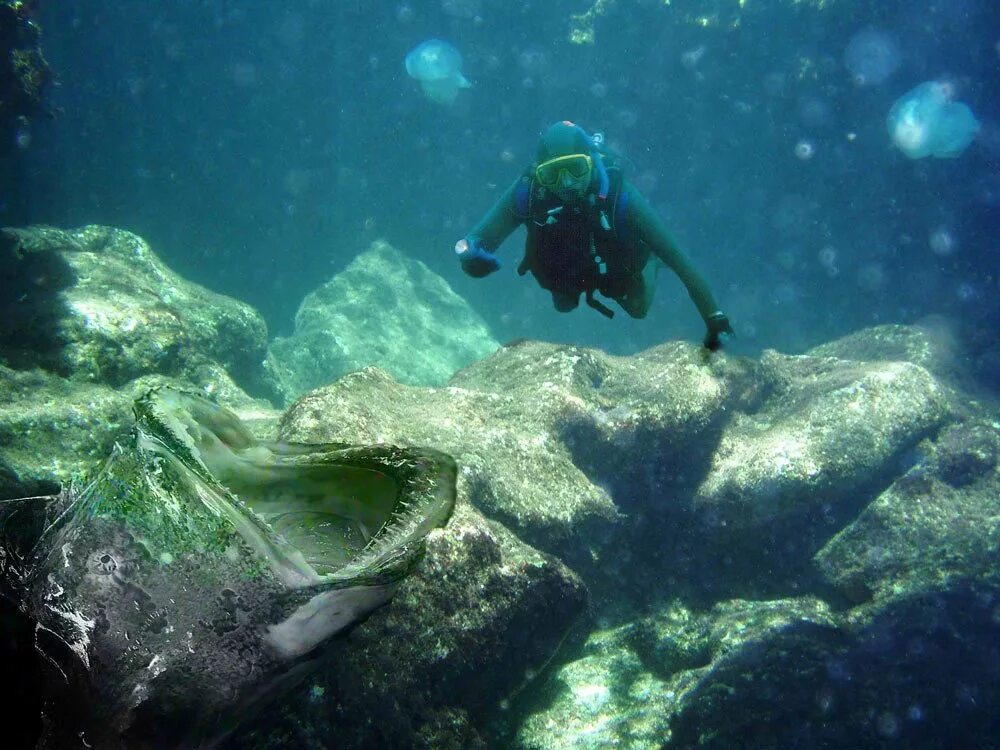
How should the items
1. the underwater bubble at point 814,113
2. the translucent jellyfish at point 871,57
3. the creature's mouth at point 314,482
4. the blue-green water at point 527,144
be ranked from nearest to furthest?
the creature's mouth at point 314,482, the translucent jellyfish at point 871,57, the blue-green water at point 527,144, the underwater bubble at point 814,113

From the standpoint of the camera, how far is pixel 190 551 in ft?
4.63

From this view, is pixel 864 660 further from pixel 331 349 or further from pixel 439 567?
pixel 331 349

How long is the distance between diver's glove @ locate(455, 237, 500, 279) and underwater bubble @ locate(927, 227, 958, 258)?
12.9 m

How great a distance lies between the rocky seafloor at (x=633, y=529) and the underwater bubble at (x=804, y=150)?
868cm

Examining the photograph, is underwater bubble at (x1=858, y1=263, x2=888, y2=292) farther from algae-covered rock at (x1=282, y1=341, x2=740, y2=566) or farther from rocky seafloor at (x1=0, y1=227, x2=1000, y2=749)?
algae-covered rock at (x1=282, y1=341, x2=740, y2=566)

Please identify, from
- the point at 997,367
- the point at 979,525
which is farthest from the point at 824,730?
the point at 997,367

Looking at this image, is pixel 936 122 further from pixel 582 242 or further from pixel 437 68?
pixel 437 68

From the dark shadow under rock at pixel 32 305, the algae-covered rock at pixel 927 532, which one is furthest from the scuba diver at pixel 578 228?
the dark shadow under rock at pixel 32 305

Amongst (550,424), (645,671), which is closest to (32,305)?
(550,424)

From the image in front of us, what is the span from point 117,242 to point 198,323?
7.44 ft

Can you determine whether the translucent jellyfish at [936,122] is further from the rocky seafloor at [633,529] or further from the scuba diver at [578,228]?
the scuba diver at [578,228]

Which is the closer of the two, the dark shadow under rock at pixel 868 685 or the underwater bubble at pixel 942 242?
the dark shadow under rock at pixel 868 685

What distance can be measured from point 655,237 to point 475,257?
4.34 ft

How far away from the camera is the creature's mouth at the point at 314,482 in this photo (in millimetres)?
1564
